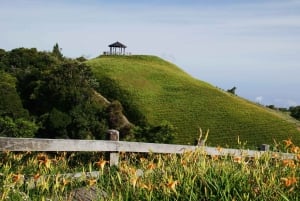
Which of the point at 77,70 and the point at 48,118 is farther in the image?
the point at 77,70

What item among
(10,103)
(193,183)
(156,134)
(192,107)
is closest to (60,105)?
(10,103)

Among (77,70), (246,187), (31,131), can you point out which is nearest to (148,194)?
(246,187)

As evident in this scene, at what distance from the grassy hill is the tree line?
3.51 metres

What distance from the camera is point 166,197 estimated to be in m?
4.15

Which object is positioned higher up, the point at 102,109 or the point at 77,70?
the point at 77,70

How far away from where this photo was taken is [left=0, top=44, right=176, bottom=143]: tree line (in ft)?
181

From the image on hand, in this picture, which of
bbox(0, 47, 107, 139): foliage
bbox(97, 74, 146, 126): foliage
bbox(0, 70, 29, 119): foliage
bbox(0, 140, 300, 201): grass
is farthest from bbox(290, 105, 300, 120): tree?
bbox(0, 140, 300, 201): grass

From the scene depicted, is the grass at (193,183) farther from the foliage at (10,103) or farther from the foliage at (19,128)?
the foliage at (10,103)

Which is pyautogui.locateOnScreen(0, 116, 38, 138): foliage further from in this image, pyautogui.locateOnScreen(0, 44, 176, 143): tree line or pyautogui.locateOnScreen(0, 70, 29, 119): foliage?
pyautogui.locateOnScreen(0, 70, 29, 119): foliage

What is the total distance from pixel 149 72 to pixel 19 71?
24.4m

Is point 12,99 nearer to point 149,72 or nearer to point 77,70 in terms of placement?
point 77,70

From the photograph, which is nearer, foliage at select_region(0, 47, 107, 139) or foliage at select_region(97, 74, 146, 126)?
foliage at select_region(0, 47, 107, 139)

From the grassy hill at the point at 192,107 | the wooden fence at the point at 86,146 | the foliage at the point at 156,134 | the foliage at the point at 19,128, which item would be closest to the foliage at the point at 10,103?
the foliage at the point at 19,128

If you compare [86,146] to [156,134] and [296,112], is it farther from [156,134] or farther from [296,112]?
[296,112]
